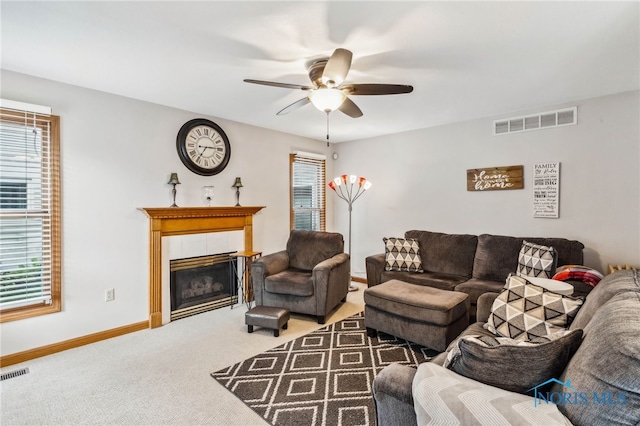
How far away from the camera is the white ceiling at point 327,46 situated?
181 centimetres

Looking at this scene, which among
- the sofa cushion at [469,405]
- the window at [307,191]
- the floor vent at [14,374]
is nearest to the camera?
the sofa cushion at [469,405]

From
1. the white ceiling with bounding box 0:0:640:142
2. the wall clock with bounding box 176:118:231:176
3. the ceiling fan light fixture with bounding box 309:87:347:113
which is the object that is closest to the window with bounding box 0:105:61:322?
the white ceiling with bounding box 0:0:640:142

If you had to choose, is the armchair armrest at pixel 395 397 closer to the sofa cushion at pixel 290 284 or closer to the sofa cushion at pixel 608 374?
the sofa cushion at pixel 608 374

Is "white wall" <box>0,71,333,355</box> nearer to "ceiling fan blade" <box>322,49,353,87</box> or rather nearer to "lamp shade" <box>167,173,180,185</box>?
"lamp shade" <box>167,173,180,185</box>

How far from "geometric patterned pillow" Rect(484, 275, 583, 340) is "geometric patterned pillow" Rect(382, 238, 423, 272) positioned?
1918mm

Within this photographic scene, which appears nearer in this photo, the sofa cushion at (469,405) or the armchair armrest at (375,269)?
the sofa cushion at (469,405)

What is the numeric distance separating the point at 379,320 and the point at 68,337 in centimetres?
293

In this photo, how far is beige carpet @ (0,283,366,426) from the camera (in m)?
1.97

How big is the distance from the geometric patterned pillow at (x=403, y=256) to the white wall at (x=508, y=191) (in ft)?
2.26

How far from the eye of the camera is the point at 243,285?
4266mm

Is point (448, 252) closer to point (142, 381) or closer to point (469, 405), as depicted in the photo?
point (469, 405)

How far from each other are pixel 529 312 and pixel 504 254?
72.3 inches

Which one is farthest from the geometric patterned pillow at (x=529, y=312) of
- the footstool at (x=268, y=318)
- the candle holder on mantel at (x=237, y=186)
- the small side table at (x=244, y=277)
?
the candle holder on mantel at (x=237, y=186)

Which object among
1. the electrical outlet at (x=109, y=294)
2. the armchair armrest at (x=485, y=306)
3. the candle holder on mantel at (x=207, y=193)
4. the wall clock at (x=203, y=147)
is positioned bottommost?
the electrical outlet at (x=109, y=294)
